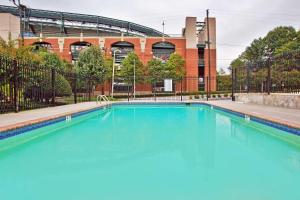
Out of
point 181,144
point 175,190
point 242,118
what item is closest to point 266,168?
point 175,190

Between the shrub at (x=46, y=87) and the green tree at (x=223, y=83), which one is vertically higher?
the green tree at (x=223, y=83)

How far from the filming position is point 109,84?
37.8 m

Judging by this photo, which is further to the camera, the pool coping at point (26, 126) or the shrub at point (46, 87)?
the shrub at point (46, 87)

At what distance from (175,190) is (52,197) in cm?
122

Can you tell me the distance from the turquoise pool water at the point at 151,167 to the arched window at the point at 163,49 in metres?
36.2

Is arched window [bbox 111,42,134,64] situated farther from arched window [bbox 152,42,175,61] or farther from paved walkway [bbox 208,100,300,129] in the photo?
paved walkway [bbox 208,100,300,129]

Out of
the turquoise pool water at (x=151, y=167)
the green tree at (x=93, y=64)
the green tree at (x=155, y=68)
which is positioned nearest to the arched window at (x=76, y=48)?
the green tree at (x=155, y=68)

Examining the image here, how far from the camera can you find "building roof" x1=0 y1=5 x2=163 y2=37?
44656 millimetres

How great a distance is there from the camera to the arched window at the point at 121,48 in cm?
4234

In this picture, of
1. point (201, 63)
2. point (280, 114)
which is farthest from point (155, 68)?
point (280, 114)

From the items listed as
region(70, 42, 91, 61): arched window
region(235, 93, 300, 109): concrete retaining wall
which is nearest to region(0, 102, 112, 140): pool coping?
region(235, 93, 300, 109): concrete retaining wall

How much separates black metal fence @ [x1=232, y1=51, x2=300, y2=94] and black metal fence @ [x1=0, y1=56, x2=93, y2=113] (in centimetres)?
945

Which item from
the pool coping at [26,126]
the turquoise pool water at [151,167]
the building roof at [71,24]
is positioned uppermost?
the building roof at [71,24]

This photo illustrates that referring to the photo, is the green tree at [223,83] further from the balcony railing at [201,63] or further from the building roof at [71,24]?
the building roof at [71,24]
